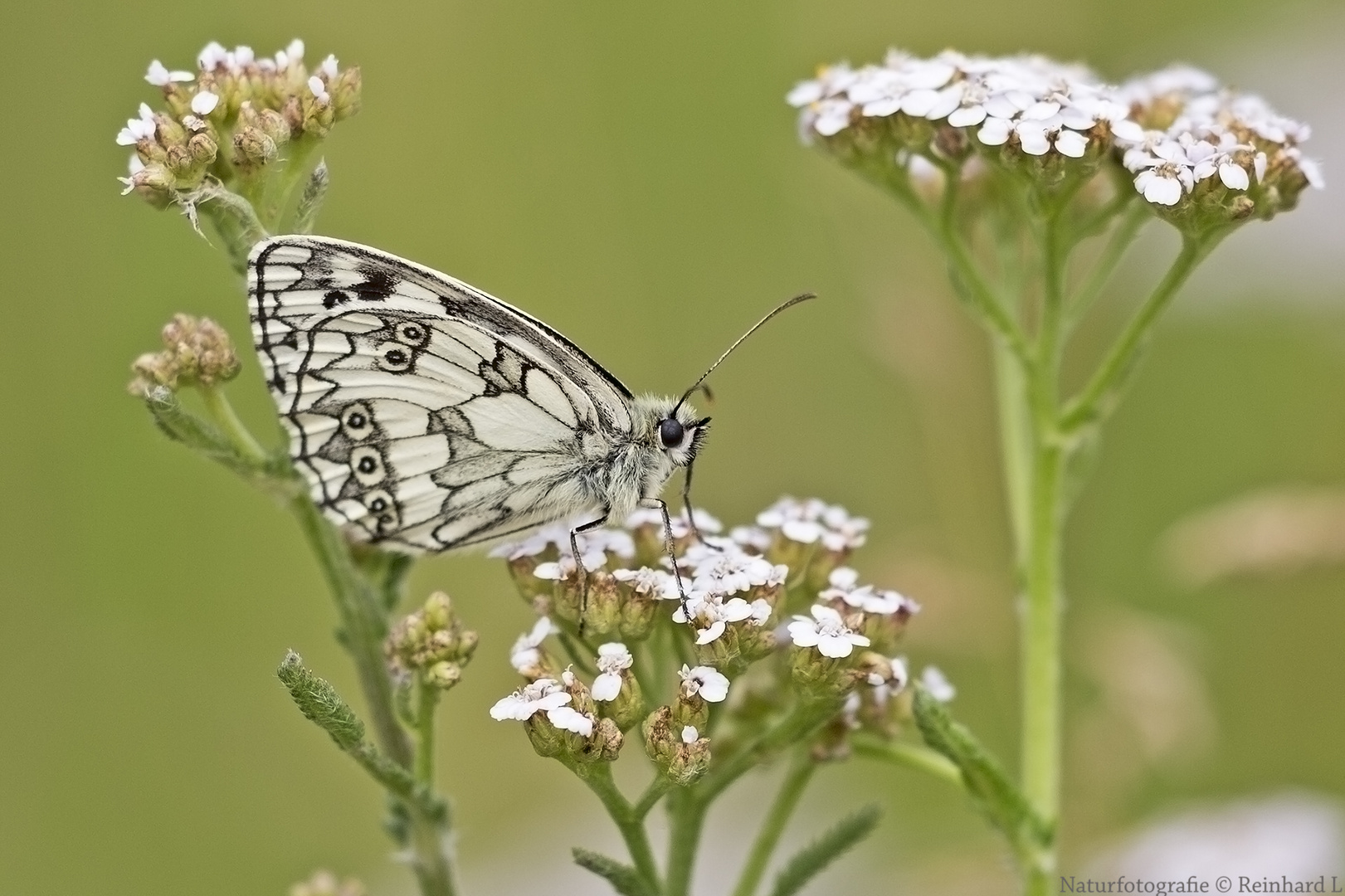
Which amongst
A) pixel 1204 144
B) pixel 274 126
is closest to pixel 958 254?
pixel 1204 144

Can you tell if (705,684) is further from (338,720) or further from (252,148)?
(252,148)

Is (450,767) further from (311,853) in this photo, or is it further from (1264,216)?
(1264,216)

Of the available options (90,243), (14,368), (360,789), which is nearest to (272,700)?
(360,789)

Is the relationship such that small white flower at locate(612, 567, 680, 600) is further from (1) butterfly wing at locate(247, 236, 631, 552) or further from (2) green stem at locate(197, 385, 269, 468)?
(2) green stem at locate(197, 385, 269, 468)

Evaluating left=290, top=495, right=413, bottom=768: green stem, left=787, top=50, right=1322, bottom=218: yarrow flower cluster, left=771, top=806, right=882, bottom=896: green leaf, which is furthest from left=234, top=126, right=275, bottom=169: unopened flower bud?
left=771, top=806, right=882, bottom=896: green leaf

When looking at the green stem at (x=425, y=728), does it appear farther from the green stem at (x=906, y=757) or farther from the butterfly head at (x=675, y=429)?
the butterfly head at (x=675, y=429)

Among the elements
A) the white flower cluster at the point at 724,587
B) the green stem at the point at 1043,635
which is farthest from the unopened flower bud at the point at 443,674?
the green stem at the point at 1043,635
